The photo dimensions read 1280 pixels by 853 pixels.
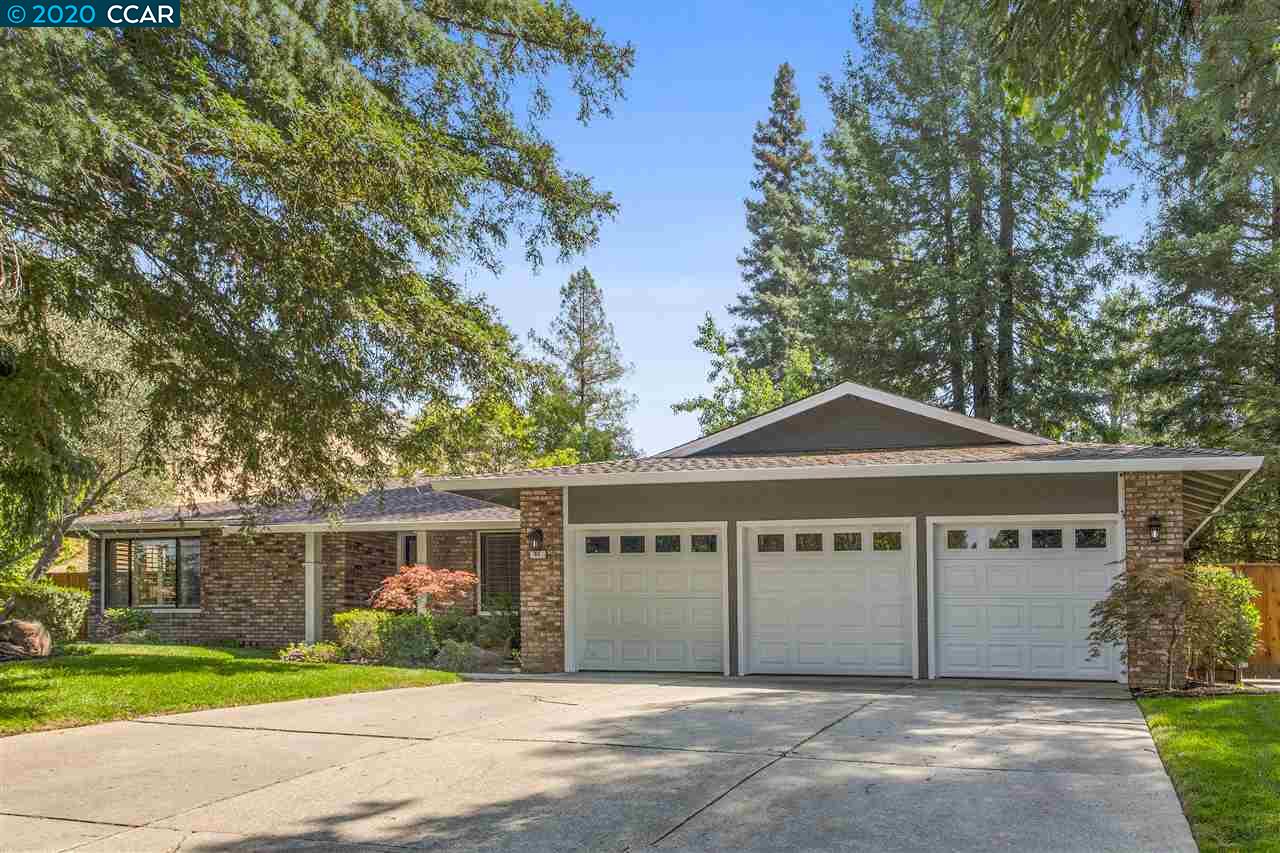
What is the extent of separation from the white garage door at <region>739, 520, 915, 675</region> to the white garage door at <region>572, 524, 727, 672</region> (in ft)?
1.71

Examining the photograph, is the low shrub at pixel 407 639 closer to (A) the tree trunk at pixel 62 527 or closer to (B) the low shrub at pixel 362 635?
(B) the low shrub at pixel 362 635

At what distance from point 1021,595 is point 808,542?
2.75 meters

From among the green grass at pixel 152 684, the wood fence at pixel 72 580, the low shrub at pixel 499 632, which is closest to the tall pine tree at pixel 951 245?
the low shrub at pixel 499 632

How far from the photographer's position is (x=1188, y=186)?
25156mm

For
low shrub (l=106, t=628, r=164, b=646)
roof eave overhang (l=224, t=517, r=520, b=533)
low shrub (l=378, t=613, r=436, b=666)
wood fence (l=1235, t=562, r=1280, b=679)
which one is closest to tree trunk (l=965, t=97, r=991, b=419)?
wood fence (l=1235, t=562, r=1280, b=679)

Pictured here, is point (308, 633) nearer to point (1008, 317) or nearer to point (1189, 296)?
point (1008, 317)

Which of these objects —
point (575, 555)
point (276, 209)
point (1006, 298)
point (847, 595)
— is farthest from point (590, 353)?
point (276, 209)

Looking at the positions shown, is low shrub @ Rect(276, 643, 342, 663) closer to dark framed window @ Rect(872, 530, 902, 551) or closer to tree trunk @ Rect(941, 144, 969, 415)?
dark framed window @ Rect(872, 530, 902, 551)

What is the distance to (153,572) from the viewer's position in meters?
23.9

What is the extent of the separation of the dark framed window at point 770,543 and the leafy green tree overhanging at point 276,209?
16.4 ft

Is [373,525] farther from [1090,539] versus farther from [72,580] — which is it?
[1090,539]

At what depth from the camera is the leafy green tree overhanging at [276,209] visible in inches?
351

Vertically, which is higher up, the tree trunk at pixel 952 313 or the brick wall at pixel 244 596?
the tree trunk at pixel 952 313

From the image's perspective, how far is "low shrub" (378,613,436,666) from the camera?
18.0 meters
